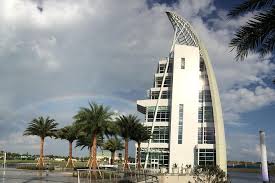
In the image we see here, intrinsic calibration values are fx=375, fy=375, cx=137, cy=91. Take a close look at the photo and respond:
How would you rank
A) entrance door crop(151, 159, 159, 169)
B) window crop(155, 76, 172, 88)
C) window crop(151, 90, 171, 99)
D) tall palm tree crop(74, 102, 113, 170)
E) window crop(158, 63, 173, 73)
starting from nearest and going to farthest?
1. tall palm tree crop(74, 102, 113, 170)
2. entrance door crop(151, 159, 159, 169)
3. window crop(151, 90, 171, 99)
4. window crop(155, 76, 172, 88)
5. window crop(158, 63, 173, 73)

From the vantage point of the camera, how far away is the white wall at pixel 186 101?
76.7 m

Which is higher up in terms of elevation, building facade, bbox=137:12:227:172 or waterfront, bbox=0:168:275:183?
building facade, bbox=137:12:227:172

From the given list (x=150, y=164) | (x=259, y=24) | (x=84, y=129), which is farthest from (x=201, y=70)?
(x=259, y=24)

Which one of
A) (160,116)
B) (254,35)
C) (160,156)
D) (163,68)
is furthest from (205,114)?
(254,35)

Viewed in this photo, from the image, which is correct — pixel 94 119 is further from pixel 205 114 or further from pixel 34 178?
pixel 205 114

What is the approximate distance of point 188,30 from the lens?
91.2 m

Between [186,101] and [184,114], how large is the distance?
9.49 ft

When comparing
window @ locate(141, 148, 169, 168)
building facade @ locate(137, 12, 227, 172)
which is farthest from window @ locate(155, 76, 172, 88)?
window @ locate(141, 148, 169, 168)

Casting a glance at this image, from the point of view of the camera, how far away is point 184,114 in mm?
78812

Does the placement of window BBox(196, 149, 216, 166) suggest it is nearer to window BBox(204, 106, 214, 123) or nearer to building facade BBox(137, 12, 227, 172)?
building facade BBox(137, 12, 227, 172)

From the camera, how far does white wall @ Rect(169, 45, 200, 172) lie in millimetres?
76688

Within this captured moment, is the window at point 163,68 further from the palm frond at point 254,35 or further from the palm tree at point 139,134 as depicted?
the palm frond at point 254,35

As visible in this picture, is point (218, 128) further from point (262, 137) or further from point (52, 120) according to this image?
point (262, 137)

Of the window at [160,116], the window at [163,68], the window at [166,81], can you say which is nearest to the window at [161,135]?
the window at [160,116]
